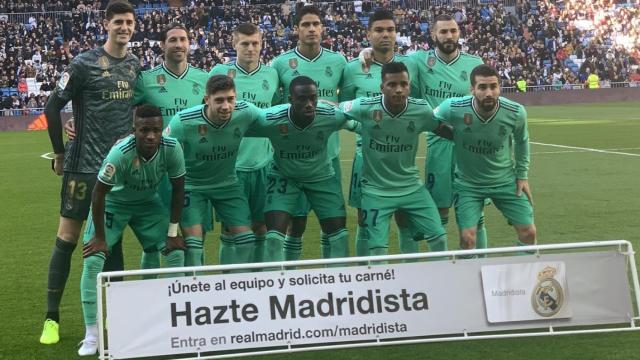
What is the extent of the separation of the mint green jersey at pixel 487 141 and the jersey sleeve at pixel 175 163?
2084 mm

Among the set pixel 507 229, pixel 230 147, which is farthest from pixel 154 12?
pixel 230 147

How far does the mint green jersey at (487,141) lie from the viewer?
276 inches

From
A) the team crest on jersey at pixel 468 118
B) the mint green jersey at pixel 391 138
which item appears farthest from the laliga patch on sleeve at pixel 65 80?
the team crest on jersey at pixel 468 118

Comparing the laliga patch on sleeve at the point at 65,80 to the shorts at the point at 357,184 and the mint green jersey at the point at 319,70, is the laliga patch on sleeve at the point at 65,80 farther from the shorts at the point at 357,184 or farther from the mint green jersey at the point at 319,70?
the shorts at the point at 357,184

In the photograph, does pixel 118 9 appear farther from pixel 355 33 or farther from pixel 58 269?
pixel 355 33

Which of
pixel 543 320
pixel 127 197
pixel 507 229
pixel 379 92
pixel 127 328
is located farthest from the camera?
pixel 507 229

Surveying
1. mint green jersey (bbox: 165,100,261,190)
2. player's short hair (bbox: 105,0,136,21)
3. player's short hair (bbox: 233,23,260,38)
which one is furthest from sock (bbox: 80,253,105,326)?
player's short hair (bbox: 233,23,260,38)

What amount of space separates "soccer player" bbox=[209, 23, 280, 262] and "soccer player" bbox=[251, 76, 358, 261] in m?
0.31

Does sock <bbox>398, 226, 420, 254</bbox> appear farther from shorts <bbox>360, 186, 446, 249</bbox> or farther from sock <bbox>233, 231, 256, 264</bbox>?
sock <bbox>233, 231, 256, 264</bbox>

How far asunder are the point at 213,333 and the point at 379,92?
3046mm

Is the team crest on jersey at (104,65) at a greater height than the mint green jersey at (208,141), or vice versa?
the team crest on jersey at (104,65)

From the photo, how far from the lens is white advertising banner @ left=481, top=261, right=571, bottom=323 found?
5.86m

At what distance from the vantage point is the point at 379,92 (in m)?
7.83

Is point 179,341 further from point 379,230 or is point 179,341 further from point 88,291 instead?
point 379,230
